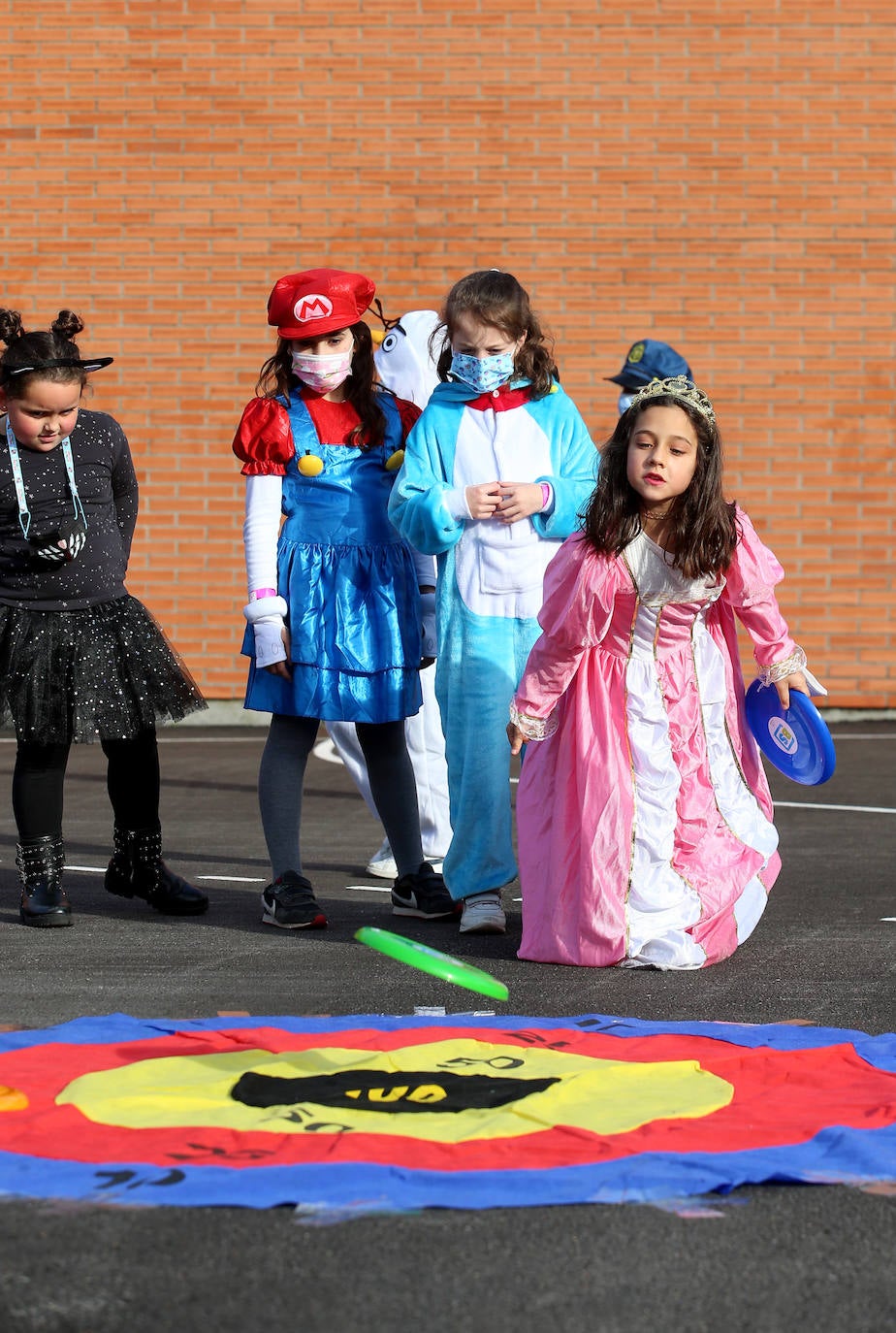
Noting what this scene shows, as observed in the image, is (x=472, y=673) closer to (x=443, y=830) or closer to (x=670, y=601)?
(x=670, y=601)

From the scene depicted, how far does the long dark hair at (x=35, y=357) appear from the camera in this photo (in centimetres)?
485

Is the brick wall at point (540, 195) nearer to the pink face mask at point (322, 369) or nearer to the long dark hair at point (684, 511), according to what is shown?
the pink face mask at point (322, 369)

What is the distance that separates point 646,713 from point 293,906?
3.59ft

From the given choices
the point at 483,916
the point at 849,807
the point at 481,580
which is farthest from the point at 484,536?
the point at 849,807

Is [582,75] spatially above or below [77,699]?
above

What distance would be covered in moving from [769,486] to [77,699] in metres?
7.39

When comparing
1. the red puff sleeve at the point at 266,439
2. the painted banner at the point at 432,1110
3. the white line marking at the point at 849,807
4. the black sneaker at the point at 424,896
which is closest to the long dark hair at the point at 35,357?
the red puff sleeve at the point at 266,439

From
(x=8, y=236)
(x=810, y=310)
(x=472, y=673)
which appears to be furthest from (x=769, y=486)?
(x=472, y=673)

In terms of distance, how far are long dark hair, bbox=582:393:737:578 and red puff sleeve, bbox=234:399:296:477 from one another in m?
0.89

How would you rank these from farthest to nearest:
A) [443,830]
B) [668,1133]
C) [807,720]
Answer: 1. [443,830]
2. [807,720]
3. [668,1133]

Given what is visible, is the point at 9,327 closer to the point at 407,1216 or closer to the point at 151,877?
the point at 151,877

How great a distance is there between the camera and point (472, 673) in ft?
15.9

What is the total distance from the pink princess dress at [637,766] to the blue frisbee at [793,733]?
0.11 m

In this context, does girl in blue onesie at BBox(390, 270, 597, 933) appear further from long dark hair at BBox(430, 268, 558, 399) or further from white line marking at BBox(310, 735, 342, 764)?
white line marking at BBox(310, 735, 342, 764)
